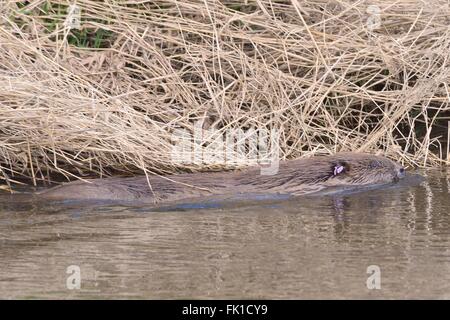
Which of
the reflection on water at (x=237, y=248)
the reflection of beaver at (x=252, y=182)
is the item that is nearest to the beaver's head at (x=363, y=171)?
the reflection of beaver at (x=252, y=182)

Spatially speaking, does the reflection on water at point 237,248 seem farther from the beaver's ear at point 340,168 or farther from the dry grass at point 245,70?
the dry grass at point 245,70

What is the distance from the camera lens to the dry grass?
6.48m

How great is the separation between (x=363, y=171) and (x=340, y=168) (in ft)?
0.53

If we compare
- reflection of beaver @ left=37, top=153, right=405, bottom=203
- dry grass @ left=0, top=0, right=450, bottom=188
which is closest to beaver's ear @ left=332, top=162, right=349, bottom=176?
reflection of beaver @ left=37, top=153, right=405, bottom=203

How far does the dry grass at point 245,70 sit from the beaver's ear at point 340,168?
33cm

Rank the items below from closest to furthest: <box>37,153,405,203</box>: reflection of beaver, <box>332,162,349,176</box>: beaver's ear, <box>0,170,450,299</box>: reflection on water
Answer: <box>0,170,450,299</box>: reflection on water
<box>37,153,405,203</box>: reflection of beaver
<box>332,162,349,176</box>: beaver's ear

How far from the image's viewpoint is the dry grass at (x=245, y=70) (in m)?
6.48

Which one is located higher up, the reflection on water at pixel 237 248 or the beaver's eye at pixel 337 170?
the beaver's eye at pixel 337 170

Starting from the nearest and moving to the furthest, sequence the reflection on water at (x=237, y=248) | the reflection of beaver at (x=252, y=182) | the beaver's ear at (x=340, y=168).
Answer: the reflection on water at (x=237, y=248) < the reflection of beaver at (x=252, y=182) < the beaver's ear at (x=340, y=168)

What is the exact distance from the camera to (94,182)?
601 cm

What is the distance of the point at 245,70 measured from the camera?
6.96 metres

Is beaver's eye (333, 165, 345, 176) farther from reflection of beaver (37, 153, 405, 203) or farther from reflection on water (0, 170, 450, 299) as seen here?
reflection on water (0, 170, 450, 299)

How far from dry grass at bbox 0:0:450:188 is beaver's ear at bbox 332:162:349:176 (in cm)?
33

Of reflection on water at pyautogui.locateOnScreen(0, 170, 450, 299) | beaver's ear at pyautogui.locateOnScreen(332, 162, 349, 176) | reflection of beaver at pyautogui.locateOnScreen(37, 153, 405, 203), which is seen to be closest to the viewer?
reflection on water at pyautogui.locateOnScreen(0, 170, 450, 299)
